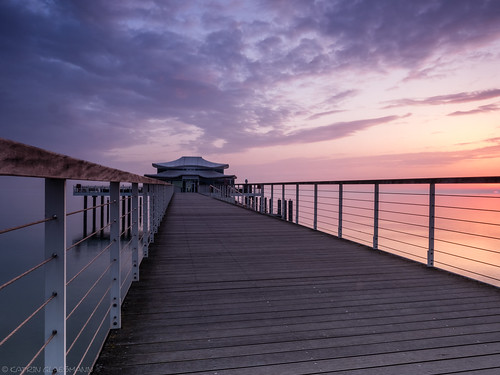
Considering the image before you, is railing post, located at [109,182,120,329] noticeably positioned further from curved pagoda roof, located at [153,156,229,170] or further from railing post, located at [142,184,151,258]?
curved pagoda roof, located at [153,156,229,170]

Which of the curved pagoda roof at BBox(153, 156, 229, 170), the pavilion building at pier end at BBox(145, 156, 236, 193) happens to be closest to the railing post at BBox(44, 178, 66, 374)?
the pavilion building at pier end at BBox(145, 156, 236, 193)

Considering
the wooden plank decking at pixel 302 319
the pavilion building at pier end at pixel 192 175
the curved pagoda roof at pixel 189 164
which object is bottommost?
the wooden plank decking at pixel 302 319

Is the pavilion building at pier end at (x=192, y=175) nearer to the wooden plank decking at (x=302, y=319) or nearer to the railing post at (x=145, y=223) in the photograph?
the railing post at (x=145, y=223)

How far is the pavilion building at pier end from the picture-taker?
4228 cm

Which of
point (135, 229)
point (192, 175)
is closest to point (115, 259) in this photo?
point (135, 229)

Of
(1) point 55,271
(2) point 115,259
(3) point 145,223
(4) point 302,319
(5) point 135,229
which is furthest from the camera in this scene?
(3) point 145,223

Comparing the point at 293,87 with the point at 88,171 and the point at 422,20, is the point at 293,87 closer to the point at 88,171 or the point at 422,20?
the point at 422,20

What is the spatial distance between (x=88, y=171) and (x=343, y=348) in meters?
1.60

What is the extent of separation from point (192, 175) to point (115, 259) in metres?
41.8

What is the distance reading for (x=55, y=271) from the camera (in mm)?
1091

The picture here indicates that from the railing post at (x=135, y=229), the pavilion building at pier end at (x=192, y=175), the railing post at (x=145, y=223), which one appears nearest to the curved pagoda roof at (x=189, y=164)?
the pavilion building at pier end at (x=192, y=175)

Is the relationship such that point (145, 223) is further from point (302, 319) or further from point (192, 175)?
point (192, 175)

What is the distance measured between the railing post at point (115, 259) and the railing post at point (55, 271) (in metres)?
0.90

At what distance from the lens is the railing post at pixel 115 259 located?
1.98 meters
